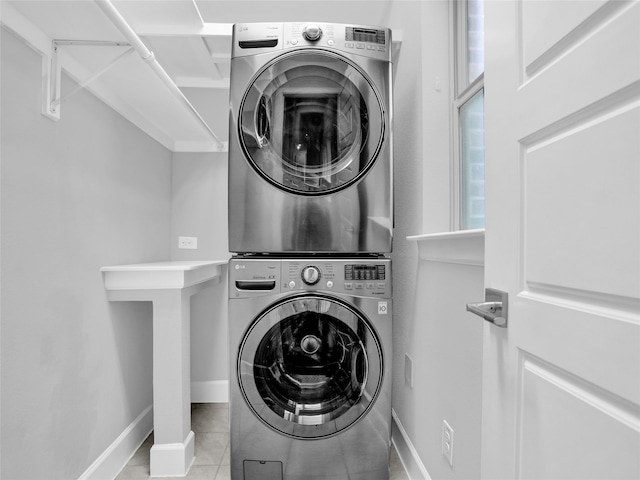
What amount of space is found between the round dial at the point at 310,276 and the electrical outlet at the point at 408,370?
0.60 m

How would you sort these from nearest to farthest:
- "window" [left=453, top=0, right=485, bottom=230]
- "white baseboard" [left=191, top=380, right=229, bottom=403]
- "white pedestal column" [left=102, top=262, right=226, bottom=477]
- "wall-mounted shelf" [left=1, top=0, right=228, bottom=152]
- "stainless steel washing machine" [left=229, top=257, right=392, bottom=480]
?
"wall-mounted shelf" [left=1, top=0, right=228, bottom=152] < "window" [left=453, top=0, right=485, bottom=230] < "stainless steel washing machine" [left=229, top=257, right=392, bottom=480] < "white pedestal column" [left=102, top=262, right=226, bottom=477] < "white baseboard" [left=191, top=380, right=229, bottom=403]

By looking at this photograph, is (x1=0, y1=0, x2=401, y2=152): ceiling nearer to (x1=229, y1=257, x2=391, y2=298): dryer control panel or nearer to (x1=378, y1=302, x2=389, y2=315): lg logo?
(x1=229, y1=257, x2=391, y2=298): dryer control panel

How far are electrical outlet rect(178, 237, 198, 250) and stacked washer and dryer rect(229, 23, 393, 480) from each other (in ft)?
3.30

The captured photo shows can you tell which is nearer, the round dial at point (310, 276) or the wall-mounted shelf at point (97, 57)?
the wall-mounted shelf at point (97, 57)

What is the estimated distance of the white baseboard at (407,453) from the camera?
1546mm

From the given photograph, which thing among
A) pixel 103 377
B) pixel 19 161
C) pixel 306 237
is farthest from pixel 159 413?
pixel 19 161

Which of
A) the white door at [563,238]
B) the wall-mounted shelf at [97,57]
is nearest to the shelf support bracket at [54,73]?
the wall-mounted shelf at [97,57]

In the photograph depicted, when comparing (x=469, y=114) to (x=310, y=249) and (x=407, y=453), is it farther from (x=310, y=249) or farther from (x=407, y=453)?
(x=407, y=453)

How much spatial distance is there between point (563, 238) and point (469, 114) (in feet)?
3.56

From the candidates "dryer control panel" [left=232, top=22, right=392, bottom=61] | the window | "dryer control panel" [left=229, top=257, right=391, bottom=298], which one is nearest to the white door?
the window

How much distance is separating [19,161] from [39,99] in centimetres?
24

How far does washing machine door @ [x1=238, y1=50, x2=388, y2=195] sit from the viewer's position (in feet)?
5.16

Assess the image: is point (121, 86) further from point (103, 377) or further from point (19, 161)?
point (103, 377)

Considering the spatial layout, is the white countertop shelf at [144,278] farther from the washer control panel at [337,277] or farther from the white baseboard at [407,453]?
the white baseboard at [407,453]
